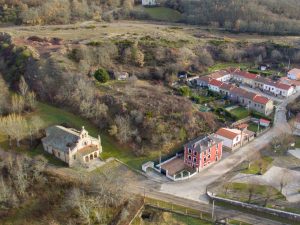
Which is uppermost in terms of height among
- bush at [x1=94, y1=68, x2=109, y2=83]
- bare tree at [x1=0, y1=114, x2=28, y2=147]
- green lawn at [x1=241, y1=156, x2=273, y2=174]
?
bush at [x1=94, y1=68, x2=109, y2=83]

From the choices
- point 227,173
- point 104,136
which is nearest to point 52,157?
point 104,136

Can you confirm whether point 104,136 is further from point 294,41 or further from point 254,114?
point 294,41

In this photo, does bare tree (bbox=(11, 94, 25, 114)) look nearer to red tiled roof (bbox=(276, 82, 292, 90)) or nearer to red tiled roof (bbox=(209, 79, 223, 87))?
red tiled roof (bbox=(209, 79, 223, 87))

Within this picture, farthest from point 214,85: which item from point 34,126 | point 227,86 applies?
point 34,126

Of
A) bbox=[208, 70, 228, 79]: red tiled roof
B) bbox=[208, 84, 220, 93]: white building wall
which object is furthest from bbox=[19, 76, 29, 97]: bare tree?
bbox=[208, 70, 228, 79]: red tiled roof

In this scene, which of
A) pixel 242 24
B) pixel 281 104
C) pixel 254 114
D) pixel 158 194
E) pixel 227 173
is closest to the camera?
pixel 158 194
